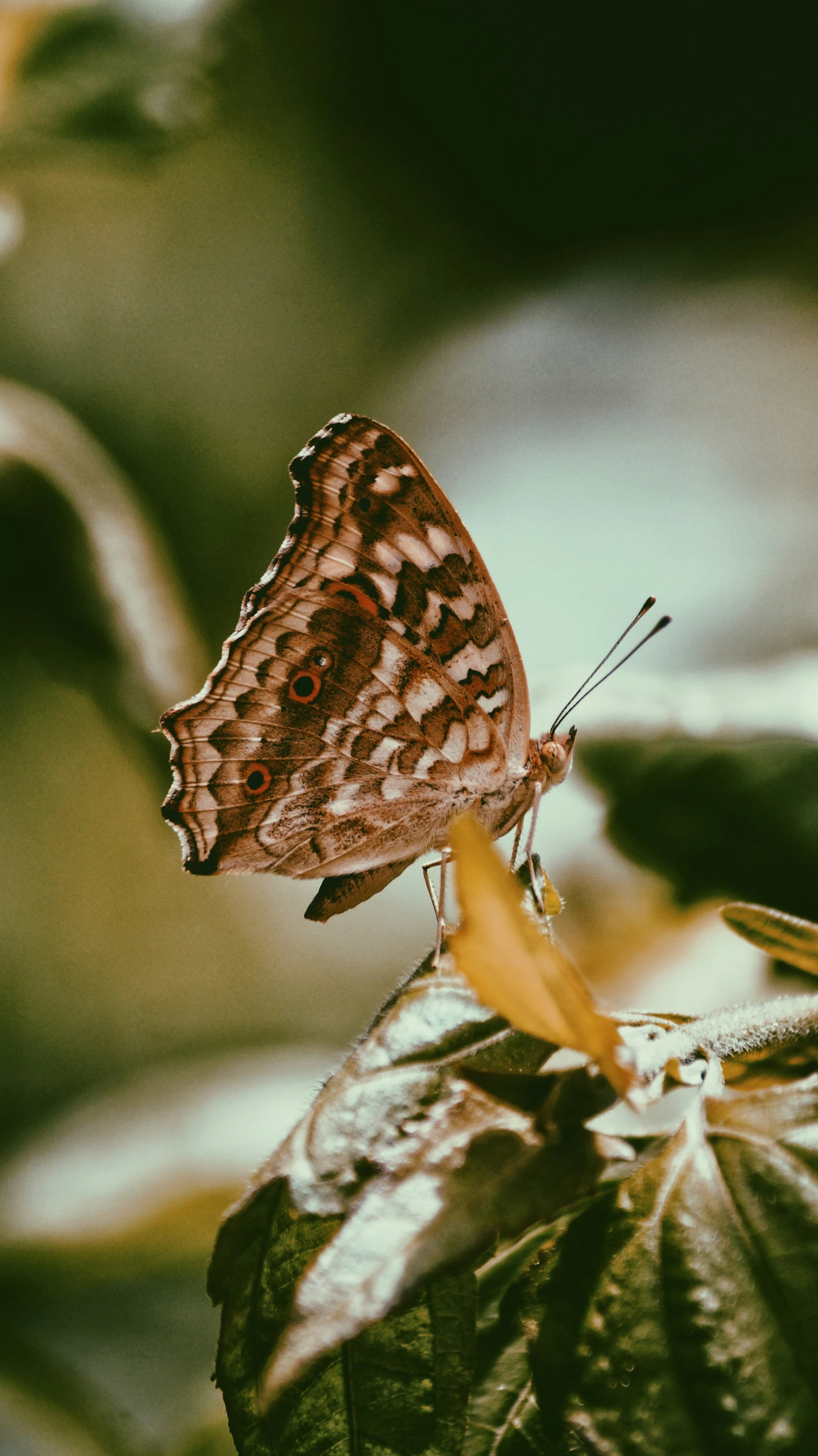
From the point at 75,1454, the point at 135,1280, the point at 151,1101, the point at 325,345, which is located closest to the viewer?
the point at 75,1454

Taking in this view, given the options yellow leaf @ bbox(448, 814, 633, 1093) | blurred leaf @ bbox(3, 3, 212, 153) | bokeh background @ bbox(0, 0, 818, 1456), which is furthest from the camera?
blurred leaf @ bbox(3, 3, 212, 153)

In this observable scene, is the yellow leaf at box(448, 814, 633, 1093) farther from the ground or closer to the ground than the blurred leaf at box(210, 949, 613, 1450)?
farther from the ground

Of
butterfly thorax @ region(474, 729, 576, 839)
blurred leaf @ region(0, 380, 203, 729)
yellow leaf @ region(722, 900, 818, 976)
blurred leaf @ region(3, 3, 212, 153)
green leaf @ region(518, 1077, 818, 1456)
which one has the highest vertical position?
blurred leaf @ region(3, 3, 212, 153)

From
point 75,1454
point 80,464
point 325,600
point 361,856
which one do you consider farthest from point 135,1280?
point 325,600

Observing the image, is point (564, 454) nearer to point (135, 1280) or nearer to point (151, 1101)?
point (151, 1101)

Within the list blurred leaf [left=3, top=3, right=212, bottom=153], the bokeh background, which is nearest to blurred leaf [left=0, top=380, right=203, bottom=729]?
the bokeh background

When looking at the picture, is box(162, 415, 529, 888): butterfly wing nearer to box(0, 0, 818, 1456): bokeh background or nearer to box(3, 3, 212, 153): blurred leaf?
box(0, 0, 818, 1456): bokeh background

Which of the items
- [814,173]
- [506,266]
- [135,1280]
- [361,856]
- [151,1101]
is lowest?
[135,1280]

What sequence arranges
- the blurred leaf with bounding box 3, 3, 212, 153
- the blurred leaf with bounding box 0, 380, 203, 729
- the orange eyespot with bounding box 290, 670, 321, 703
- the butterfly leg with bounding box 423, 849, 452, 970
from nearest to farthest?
the butterfly leg with bounding box 423, 849, 452, 970 < the orange eyespot with bounding box 290, 670, 321, 703 < the blurred leaf with bounding box 3, 3, 212, 153 < the blurred leaf with bounding box 0, 380, 203, 729
